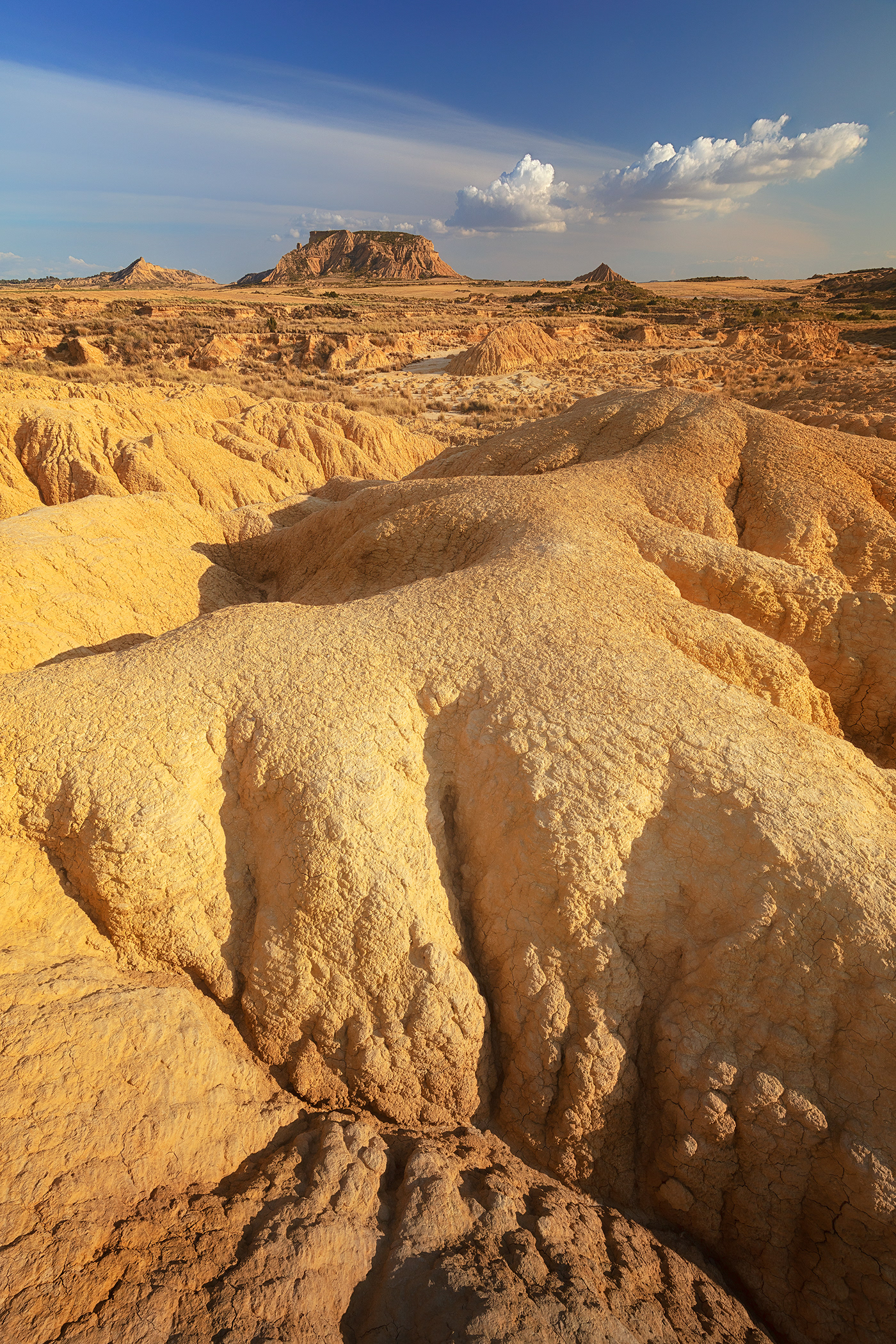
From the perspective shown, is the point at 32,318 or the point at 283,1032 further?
the point at 32,318

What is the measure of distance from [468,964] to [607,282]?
11759cm

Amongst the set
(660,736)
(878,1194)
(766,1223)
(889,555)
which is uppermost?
(889,555)

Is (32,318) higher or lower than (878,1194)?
higher

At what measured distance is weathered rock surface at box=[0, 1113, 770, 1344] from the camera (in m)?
2.57

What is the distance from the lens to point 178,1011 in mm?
3744

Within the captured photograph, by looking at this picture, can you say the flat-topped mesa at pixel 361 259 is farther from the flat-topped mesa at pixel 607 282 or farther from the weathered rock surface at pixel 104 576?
the weathered rock surface at pixel 104 576

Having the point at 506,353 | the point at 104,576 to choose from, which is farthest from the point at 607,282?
the point at 104,576

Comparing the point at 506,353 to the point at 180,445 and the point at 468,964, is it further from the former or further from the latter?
the point at 468,964

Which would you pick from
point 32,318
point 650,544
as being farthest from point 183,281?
point 650,544

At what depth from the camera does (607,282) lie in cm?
9906

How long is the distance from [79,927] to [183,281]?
5646 inches

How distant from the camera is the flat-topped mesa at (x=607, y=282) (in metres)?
80.2

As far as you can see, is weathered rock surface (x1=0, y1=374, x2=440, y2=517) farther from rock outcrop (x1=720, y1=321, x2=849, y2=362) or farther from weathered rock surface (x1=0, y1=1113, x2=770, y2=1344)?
rock outcrop (x1=720, y1=321, x2=849, y2=362)

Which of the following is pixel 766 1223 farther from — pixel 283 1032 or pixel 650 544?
pixel 650 544
